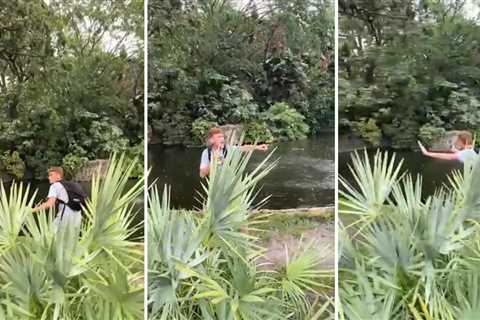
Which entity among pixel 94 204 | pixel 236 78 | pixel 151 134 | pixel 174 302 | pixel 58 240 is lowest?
pixel 174 302

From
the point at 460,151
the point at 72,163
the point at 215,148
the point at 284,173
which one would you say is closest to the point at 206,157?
Answer: the point at 215,148

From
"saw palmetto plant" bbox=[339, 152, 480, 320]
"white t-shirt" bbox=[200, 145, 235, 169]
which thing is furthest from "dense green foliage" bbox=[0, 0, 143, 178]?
"saw palmetto plant" bbox=[339, 152, 480, 320]

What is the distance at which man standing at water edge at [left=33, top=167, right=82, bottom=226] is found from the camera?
2.84 meters

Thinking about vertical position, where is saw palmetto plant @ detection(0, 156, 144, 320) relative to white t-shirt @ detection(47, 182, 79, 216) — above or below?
below

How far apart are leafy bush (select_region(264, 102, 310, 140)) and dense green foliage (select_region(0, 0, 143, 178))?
676mm

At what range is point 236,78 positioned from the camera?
282 cm

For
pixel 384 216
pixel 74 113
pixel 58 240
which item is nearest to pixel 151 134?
pixel 74 113

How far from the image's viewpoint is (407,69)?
276 cm

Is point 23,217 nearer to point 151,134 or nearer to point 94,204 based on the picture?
point 94,204

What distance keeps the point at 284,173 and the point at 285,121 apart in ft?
0.86

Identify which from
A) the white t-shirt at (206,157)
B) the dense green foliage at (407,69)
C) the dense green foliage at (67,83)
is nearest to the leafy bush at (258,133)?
the white t-shirt at (206,157)

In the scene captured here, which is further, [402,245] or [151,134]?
[151,134]

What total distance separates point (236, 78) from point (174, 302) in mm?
1168

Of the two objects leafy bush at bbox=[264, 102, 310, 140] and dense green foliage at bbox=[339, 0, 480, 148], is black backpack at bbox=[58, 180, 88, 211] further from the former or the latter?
dense green foliage at bbox=[339, 0, 480, 148]
